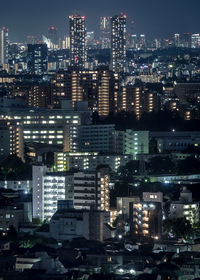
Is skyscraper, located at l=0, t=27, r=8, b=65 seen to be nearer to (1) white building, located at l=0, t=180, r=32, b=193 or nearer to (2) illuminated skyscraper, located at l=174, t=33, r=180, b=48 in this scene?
(2) illuminated skyscraper, located at l=174, t=33, r=180, b=48

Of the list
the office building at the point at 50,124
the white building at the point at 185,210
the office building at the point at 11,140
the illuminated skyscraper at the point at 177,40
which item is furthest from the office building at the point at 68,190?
the illuminated skyscraper at the point at 177,40

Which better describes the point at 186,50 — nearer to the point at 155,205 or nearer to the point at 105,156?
the point at 105,156

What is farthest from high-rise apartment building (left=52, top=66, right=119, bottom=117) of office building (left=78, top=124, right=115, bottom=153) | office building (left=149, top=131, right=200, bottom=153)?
office building (left=78, top=124, right=115, bottom=153)

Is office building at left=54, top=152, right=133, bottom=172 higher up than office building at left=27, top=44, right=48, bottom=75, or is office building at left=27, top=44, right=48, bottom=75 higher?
office building at left=27, top=44, right=48, bottom=75

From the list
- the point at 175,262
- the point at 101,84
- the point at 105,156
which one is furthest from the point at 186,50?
the point at 175,262

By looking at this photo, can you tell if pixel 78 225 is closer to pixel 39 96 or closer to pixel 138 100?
pixel 138 100

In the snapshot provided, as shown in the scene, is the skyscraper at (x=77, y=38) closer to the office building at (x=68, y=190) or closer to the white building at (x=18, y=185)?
the white building at (x=18, y=185)
